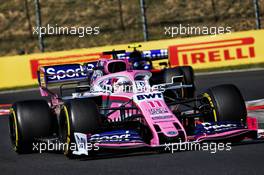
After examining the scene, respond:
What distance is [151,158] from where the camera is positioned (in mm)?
10055

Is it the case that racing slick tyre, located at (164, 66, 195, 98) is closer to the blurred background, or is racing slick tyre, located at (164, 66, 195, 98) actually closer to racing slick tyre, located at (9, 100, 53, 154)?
racing slick tyre, located at (9, 100, 53, 154)

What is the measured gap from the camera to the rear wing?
14.7 metres

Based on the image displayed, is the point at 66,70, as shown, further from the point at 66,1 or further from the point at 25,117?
the point at 66,1

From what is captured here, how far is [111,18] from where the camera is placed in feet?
122

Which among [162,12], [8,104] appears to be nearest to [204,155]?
[8,104]

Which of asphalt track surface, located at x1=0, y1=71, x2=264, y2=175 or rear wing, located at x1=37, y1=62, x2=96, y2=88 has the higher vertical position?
rear wing, located at x1=37, y1=62, x2=96, y2=88

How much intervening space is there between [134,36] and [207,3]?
4390 mm

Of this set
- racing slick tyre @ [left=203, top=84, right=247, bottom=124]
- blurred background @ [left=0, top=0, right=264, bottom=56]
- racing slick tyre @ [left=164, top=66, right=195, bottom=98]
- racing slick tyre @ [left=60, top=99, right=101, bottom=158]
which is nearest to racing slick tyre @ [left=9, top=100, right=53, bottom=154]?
racing slick tyre @ [left=60, top=99, right=101, bottom=158]

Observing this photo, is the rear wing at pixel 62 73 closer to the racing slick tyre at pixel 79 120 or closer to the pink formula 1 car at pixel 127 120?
the pink formula 1 car at pixel 127 120

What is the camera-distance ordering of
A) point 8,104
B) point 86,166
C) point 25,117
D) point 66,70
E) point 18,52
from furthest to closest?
point 18,52
point 8,104
point 66,70
point 25,117
point 86,166

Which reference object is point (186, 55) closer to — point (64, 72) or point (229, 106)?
point (64, 72)

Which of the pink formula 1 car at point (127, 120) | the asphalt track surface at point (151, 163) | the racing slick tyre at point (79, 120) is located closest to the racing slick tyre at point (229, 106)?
the pink formula 1 car at point (127, 120)

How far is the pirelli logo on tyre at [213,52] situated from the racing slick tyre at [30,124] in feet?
48.4

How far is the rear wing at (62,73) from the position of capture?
14.7 meters
